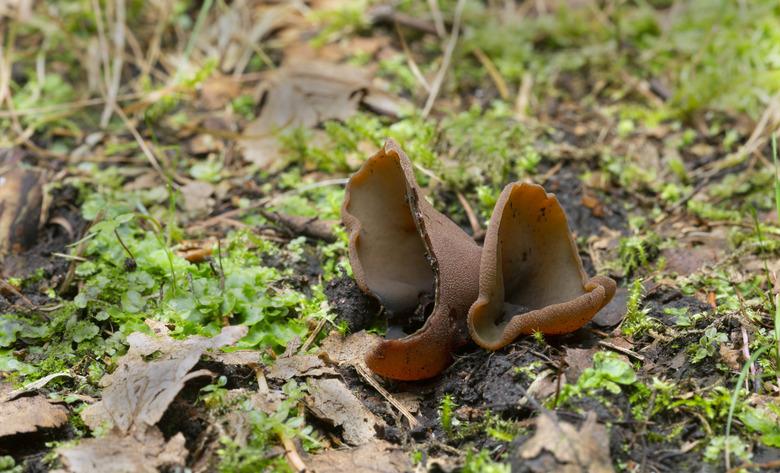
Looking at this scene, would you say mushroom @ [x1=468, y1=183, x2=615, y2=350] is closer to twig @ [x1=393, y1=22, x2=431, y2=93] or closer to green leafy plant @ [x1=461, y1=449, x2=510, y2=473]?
green leafy plant @ [x1=461, y1=449, x2=510, y2=473]


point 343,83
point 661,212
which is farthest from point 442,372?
point 343,83

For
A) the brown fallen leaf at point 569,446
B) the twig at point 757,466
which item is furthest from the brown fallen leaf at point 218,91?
the twig at point 757,466

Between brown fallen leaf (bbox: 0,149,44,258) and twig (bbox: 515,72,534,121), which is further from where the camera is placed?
twig (bbox: 515,72,534,121)

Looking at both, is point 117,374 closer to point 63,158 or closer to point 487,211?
point 487,211

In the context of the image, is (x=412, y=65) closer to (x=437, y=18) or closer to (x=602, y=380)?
(x=437, y=18)

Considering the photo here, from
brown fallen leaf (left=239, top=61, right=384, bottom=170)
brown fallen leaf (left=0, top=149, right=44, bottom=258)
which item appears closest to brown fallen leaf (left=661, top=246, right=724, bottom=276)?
brown fallen leaf (left=239, top=61, right=384, bottom=170)

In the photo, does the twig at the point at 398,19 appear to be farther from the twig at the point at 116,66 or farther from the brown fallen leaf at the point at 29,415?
the brown fallen leaf at the point at 29,415

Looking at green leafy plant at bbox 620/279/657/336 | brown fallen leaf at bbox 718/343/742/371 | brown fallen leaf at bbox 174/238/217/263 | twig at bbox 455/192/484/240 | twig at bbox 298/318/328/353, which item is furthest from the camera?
twig at bbox 455/192/484/240

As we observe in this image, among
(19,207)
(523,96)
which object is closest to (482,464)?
(19,207)
